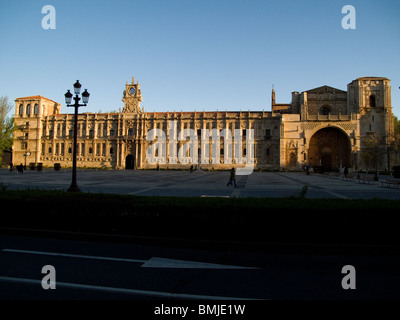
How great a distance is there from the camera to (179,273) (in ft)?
14.4

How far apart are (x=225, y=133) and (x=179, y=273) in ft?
181

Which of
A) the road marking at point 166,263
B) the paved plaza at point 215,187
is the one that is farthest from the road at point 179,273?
the paved plaza at point 215,187

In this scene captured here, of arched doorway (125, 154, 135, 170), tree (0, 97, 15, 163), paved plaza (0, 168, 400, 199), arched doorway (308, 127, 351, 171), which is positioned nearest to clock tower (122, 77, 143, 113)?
arched doorway (125, 154, 135, 170)

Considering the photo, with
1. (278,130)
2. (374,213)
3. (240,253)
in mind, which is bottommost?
(240,253)

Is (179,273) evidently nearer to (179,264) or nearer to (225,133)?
(179,264)

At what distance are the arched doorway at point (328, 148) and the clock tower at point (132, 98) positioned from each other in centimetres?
3850

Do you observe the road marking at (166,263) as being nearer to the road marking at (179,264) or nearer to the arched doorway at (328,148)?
the road marking at (179,264)

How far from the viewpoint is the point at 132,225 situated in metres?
6.25

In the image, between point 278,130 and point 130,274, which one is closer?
point 130,274

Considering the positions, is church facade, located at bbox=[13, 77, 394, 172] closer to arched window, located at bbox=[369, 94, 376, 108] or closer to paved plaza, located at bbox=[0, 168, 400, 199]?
arched window, located at bbox=[369, 94, 376, 108]

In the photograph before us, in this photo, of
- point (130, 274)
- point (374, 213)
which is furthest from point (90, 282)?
point (374, 213)

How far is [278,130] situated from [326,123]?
9.18 metres

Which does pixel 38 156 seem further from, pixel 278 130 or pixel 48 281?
pixel 48 281

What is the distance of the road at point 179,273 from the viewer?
3.63 metres
